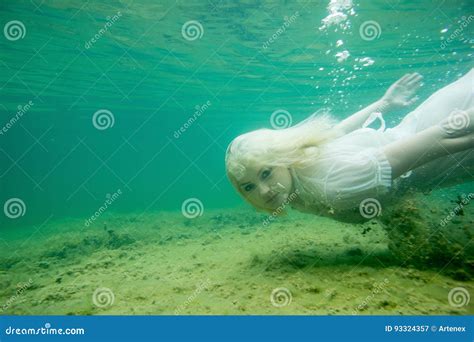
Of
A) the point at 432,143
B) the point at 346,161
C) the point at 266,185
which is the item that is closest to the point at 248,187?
the point at 266,185

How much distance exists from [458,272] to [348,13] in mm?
12028

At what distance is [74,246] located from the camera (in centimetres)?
891

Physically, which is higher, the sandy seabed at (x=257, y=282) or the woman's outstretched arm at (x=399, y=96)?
the woman's outstretched arm at (x=399, y=96)

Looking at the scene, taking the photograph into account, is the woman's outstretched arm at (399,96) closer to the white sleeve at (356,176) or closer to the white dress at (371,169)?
the white dress at (371,169)

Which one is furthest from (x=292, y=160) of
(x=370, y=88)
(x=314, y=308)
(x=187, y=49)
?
(x=370, y=88)

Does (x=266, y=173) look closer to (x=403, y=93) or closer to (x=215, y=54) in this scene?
(x=403, y=93)

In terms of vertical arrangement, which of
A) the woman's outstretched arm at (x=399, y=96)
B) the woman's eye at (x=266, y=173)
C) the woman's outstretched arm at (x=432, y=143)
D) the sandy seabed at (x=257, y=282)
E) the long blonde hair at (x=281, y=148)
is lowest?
the sandy seabed at (x=257, y=282)

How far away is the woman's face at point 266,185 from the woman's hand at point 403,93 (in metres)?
2.65

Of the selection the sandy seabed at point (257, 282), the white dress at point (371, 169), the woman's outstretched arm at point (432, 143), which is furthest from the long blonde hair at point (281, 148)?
the sandy seabed at point (257, 282)

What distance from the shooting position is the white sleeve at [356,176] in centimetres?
363

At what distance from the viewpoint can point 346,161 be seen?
3729 mm

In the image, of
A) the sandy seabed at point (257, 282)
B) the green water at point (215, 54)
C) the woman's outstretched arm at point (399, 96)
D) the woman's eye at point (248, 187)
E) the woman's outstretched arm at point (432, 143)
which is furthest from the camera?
the green water at point (215, 54)
